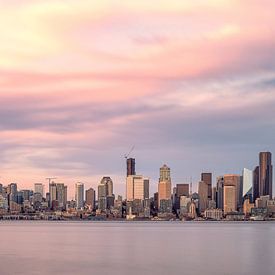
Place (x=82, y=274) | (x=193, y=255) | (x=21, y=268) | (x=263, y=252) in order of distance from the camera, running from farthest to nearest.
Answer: (x=263, y=252), (x=193, y=255), (x=21, y=268), (x=82, y=274)

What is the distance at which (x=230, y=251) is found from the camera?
422ft

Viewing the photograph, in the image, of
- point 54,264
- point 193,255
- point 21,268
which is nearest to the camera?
point 21,268

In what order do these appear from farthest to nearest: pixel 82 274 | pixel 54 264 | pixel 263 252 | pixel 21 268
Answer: pixel 263 252 < pixel 54 264 < pixel 21 268 < pixel 82 274

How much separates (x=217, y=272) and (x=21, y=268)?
91.1 ft

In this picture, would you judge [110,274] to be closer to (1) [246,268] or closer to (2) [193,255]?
(1) [246,268]

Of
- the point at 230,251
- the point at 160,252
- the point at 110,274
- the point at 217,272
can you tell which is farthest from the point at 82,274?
the point at 230,251

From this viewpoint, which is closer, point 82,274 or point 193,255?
point 82,274

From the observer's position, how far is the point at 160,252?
12625cm

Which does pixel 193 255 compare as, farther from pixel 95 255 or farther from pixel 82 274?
pixel 82 274

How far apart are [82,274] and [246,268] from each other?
77.4 ft

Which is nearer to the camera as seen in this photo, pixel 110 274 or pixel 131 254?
pixel 110 274

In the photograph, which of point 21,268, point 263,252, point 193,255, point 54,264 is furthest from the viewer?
point 263,252

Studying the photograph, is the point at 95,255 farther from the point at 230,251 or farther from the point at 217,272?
the point at 217,272

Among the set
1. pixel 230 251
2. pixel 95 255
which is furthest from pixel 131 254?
pixel 230 251
